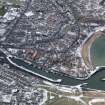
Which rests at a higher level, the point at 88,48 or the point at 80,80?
the point at 88,48

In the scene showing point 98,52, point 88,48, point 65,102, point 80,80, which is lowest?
point 65,102

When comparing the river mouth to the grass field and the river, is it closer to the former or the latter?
the grass field

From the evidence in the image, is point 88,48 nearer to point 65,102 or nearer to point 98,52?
point 98,52

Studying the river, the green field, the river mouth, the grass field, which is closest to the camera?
the green field

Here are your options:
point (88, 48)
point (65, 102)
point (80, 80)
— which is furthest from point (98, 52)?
point (65, 102)

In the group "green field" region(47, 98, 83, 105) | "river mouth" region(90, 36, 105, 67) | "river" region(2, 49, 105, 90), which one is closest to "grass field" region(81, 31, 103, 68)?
"river mouth" region(90, 36, 105, 67)

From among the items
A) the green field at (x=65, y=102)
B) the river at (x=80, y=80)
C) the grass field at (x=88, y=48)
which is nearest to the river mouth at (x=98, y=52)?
the grass field at (x=88, y=48)

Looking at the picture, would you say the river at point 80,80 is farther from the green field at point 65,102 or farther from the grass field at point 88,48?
the green field at point 65,102

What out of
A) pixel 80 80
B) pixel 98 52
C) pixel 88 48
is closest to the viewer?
pixel 80 80
